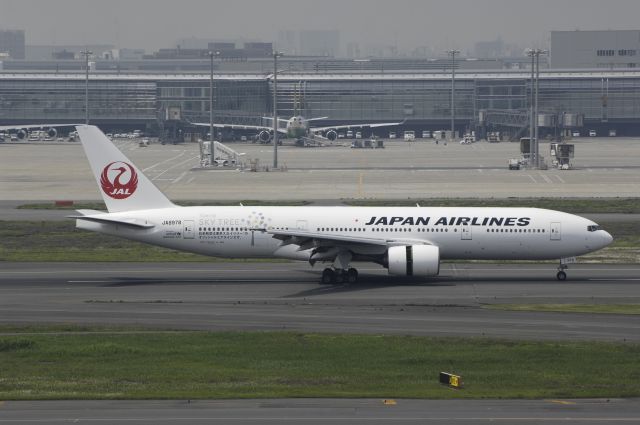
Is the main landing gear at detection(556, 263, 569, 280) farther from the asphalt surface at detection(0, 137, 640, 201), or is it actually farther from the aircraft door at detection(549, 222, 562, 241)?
the asphalt surface at detection(0, 137, 640, 201)

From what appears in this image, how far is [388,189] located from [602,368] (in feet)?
259

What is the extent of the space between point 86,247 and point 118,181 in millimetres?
14634

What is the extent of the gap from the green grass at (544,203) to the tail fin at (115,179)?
Answer: 37.0m

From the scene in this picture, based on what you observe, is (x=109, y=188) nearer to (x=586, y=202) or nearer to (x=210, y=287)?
(x=210, y=287)

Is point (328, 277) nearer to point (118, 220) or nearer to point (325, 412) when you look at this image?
point (118, 220)

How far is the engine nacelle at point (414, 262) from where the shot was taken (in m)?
57.8

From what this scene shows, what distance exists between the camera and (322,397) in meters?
34.1

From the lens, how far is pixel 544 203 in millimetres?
97812

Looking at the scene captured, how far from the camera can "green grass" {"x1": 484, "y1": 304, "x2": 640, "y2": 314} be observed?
1982 inches

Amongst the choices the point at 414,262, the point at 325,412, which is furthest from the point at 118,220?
the point at 325,412

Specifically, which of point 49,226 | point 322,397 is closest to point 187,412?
point 322,397

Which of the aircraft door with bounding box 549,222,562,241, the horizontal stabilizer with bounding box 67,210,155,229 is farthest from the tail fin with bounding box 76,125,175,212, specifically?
the aircraft door with bounding box 549,222,562,241

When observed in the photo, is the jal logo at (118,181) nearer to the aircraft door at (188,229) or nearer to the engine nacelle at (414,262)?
the aircraft door at (188,229)

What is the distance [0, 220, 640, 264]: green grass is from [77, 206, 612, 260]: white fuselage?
8.28 m
